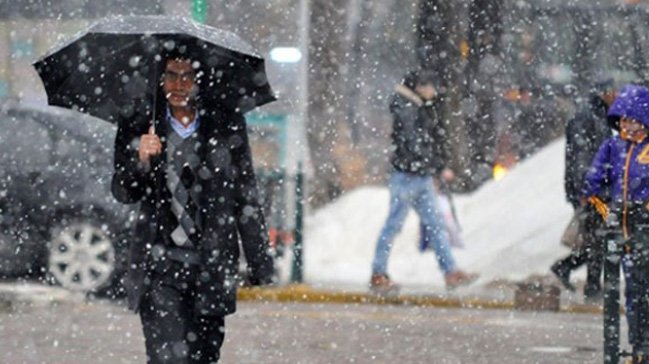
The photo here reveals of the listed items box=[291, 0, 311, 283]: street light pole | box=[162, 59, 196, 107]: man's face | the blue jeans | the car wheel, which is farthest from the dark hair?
box=[162, 59, 196, 107]: man's face

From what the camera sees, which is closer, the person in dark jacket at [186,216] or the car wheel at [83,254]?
the person in dark jacket at [186,216]

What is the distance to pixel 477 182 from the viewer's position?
1121 inches

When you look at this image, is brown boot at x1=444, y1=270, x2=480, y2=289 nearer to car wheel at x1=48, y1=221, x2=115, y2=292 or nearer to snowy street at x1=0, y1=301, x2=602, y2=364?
snowy street at x1=0, y1=301, x2=602, y2=364

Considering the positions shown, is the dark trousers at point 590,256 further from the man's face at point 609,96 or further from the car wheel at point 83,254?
the car wheel at point 83,254

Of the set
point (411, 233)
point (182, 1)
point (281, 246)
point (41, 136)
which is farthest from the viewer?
point (411, 233)

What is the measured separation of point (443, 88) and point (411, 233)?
11.3 feet

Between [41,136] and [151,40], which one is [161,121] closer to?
[151,40]

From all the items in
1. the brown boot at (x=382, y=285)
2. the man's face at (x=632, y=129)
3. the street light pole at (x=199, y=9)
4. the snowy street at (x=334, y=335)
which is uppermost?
the street light pole at (x=199, y=9)

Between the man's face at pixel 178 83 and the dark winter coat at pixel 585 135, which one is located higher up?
the dark winter coat at pixel 585 135

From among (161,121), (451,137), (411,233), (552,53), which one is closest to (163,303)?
(161,121)

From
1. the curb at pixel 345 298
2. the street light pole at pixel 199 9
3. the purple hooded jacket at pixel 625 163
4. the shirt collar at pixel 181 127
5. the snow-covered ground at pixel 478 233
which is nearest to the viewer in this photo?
the shirt collar at pixel 181 127

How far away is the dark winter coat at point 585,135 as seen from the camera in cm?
Answer: 1641

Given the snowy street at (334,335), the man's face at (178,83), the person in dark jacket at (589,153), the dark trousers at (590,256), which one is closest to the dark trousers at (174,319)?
the man's face at (178,83)

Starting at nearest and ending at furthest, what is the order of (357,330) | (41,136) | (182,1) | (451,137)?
(357,330) → (41,136) → (182,1) → (451,137)
